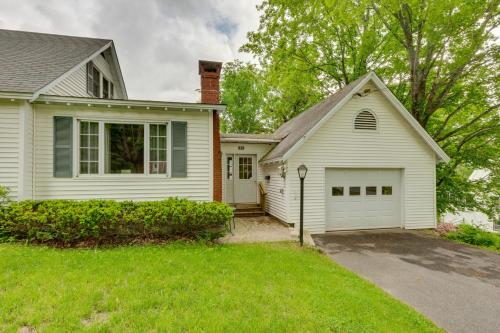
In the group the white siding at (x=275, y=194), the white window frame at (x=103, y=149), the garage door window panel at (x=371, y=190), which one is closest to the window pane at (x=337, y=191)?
the garage door window panel at (x=371, y=190)

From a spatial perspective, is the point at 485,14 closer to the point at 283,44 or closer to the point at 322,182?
the point at 283,44

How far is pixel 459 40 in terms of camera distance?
979 cm

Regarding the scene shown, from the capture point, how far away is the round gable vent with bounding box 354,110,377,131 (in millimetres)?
8906

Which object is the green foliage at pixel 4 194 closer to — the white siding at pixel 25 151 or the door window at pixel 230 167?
the white siding at pixel 25 151

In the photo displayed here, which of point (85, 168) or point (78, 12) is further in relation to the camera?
point (78, 12)

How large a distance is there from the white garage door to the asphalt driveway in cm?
59

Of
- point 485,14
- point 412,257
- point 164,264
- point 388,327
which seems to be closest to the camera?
point 388,327

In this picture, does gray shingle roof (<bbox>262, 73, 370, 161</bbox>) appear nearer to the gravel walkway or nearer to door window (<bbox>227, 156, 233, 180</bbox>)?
door window (<bbox>227, 156, 233, 180</bbox>)

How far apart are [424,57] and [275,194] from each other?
1040 cm

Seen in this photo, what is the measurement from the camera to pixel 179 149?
7.38 meters

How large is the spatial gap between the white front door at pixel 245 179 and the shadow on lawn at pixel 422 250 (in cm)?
473

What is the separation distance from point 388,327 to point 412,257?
397cm

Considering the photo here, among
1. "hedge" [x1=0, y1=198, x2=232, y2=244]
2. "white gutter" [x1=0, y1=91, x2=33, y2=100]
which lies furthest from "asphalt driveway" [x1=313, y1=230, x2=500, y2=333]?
"white gutter" [x1=0, y1=91, x2=33, y2=100]

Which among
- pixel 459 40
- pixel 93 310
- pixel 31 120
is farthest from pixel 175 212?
pixel 459 40
